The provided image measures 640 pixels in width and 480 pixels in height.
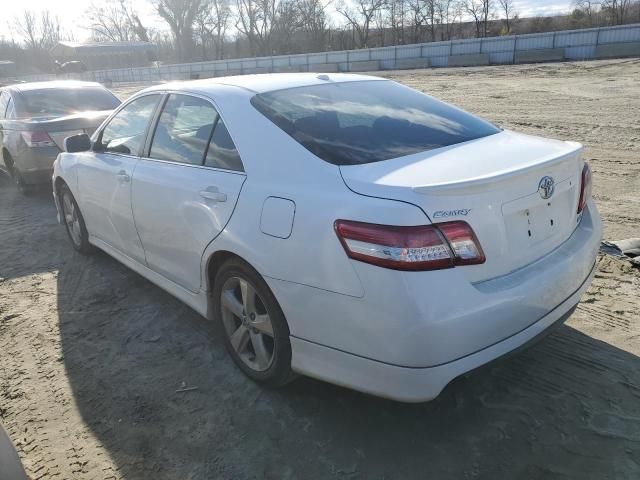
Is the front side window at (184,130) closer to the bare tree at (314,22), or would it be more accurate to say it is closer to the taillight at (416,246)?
the taillight at (416,246)

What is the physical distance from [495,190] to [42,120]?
6.82 m

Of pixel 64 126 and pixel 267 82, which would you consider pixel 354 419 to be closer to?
pixel 267 82

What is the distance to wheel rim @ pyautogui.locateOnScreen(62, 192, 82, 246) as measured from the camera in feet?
16.8

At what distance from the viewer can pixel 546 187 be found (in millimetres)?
2438

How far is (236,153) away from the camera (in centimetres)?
288

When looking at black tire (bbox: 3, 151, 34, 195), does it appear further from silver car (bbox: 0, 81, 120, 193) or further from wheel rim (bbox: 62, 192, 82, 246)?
wheel rim (bbox: 62, 192, 82, 246)

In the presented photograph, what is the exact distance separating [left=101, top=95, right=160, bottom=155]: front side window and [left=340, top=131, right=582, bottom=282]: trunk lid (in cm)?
203

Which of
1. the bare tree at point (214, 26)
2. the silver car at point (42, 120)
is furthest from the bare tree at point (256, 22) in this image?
the silver car at point (42, 120)

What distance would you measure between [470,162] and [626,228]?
3.28m

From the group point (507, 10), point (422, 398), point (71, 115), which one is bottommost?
point (422, 398)

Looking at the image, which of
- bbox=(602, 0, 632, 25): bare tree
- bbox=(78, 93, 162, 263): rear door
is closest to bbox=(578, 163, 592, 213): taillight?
bbox=(78, 93, 162, 263): rear door

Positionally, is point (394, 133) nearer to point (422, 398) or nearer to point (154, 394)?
point (422, 398)

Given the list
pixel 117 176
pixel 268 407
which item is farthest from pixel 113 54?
pixel 268 407

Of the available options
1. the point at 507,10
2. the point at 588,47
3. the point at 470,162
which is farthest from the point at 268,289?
the point at 507,10
